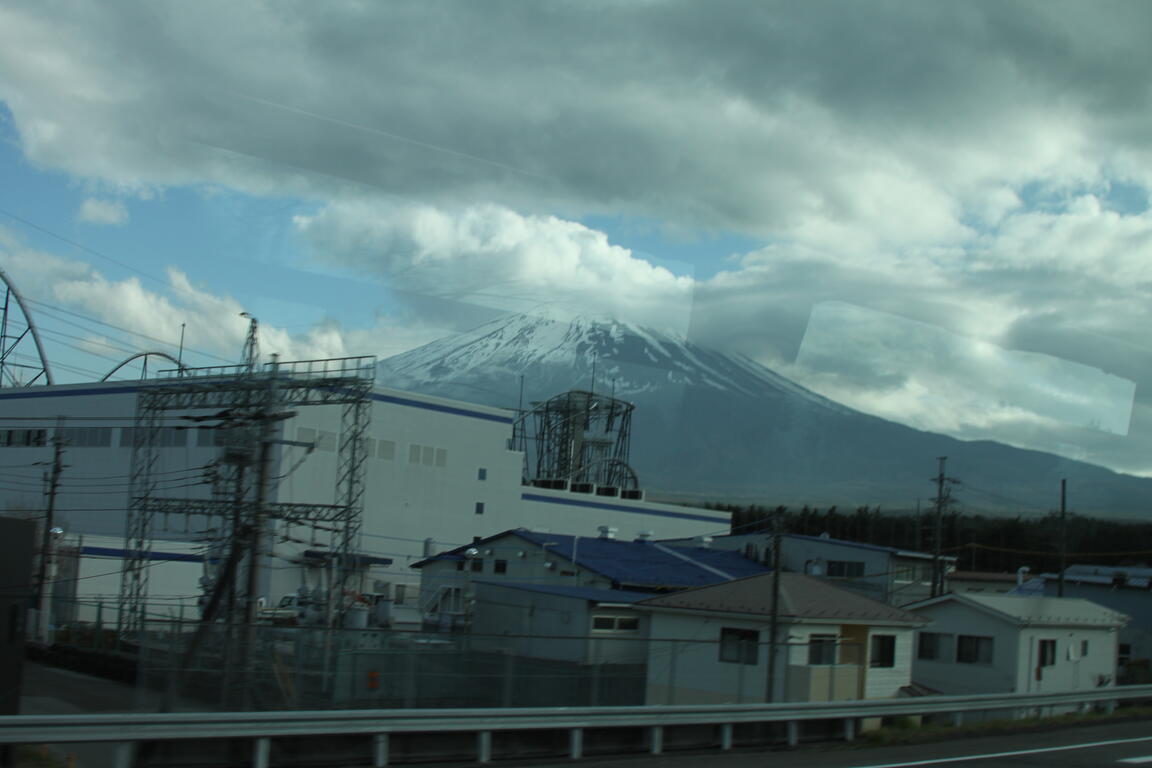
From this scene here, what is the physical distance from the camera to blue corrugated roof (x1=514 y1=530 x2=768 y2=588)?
148ft

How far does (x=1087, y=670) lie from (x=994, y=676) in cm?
603

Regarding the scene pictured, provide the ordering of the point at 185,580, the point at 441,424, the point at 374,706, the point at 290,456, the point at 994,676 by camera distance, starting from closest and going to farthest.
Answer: the point at 374,706
the point at 994,676
the point at 185,580
the point at 290,456
the point at 441,424

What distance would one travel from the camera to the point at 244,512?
3403cm

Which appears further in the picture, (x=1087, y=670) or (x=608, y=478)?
(x=608, y=478)

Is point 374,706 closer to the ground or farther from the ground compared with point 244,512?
closer to the ground

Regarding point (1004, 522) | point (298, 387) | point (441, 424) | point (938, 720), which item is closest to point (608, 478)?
point (441, 424)

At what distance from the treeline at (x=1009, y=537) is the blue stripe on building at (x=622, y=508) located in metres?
3.43

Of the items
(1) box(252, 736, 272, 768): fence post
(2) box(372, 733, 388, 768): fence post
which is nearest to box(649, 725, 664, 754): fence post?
(2) box(372, 733, 388, 768): fence post

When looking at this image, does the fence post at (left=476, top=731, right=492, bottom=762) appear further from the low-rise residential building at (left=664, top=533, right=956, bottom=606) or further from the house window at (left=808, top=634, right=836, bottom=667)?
the low-rise residential building at (left=664, top=533, right=956, bottom=606)

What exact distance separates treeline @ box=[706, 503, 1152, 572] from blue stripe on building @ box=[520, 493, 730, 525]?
3434 mm

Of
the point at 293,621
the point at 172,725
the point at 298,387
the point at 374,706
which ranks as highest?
the point at 298,387

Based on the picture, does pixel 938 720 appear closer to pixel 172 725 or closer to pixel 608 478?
pixel 172 725

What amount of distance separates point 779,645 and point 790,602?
2650 mm

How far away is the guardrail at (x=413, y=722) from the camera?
38.3 ft
